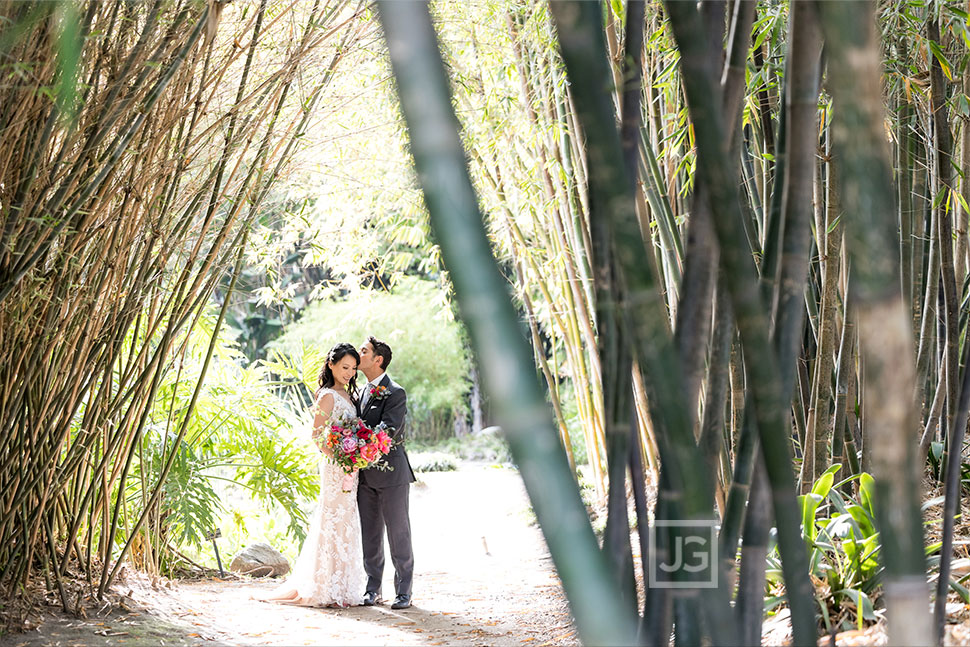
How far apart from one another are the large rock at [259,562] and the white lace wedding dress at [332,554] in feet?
3.03

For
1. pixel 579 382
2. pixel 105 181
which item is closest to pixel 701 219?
pixel 105 181

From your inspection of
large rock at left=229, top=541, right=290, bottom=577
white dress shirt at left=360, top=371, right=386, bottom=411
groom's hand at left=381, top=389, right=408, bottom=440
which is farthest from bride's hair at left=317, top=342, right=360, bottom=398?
large rock at left=229, top=541, right=290, bottom=577

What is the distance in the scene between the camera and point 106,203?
8.52ft

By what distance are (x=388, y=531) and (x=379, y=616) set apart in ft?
1.32

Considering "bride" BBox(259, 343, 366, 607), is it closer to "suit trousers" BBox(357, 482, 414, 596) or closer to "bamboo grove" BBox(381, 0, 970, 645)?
"suit trousers" BBox(357, 482, 414, 596)

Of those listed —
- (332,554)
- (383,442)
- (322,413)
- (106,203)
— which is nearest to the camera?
(106,203)

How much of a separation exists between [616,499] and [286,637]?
2529 millimetres

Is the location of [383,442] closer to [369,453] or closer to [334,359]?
[369,453]

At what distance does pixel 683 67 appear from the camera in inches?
29.0

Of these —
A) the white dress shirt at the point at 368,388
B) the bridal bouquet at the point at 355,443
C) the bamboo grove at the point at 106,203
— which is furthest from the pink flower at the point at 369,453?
the bamboo grove at the point at 106,203

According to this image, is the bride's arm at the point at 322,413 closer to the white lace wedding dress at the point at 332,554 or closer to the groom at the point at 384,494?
the white lace wedding dress at the point at 332,554

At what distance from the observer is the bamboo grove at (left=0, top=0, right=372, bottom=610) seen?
2297 mm

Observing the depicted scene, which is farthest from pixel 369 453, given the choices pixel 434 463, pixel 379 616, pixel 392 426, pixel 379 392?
pixel 434 463

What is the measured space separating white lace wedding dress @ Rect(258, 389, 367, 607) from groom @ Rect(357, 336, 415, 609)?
0.05 m
